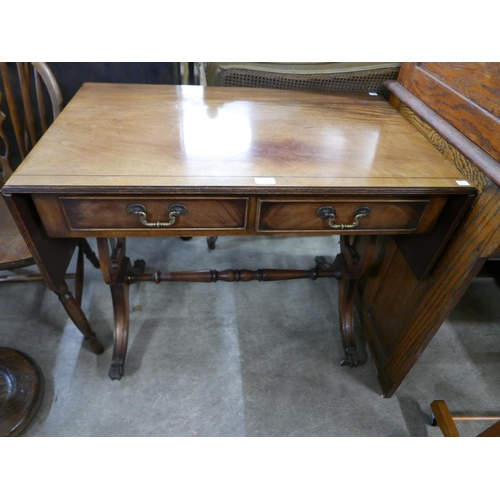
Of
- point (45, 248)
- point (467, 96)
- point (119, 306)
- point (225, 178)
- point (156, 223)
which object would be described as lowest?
point (119, 306)

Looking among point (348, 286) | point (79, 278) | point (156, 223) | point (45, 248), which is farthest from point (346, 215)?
point (79, 278)

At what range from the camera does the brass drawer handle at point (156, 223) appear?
908 mm

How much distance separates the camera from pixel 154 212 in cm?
93

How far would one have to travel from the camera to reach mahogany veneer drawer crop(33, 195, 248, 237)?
0.89m

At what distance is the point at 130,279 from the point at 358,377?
1019 millimetres

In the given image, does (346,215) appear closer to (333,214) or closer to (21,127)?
(333,214)

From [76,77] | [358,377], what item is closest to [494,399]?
[358,377]

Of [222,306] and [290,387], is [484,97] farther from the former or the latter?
[222,306]

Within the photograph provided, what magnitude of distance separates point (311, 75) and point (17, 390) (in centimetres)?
161

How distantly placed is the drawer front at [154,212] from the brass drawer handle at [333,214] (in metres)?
0.21

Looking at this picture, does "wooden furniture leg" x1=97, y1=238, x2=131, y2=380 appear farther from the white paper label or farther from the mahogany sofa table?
the white paper label

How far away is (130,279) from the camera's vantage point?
1.47 meters

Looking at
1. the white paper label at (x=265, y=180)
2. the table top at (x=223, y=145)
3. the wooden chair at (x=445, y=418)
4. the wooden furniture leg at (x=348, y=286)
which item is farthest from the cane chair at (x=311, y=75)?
the wooden chair at (x=445, y=418)

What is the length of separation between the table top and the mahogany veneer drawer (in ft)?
0.18
